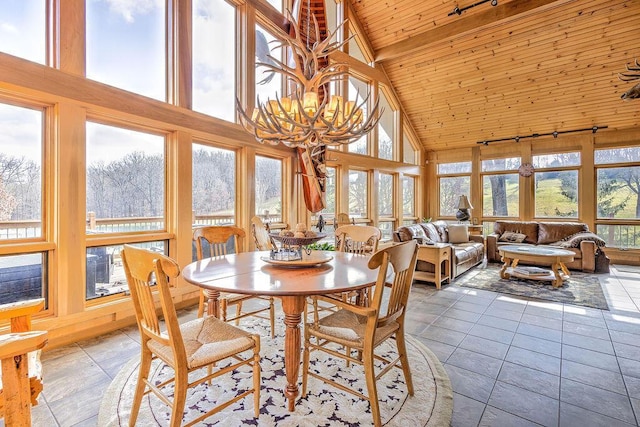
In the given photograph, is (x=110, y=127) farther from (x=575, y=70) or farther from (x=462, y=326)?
(x=575, y=70)

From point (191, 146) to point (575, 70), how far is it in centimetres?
659

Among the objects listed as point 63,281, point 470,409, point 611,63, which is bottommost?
point 470,409

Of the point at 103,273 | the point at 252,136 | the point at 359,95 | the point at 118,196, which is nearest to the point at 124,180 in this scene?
the point at 118,196

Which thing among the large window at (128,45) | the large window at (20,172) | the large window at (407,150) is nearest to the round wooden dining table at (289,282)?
the large window at (20,172)

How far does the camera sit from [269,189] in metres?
4.87

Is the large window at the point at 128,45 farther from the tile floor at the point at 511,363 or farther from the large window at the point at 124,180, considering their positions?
the tile floor at the point at 511,363

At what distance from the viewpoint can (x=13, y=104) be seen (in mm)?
2486

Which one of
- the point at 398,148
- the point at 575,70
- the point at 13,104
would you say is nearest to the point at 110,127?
the point at 13,104

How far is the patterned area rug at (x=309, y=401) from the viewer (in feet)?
5.59

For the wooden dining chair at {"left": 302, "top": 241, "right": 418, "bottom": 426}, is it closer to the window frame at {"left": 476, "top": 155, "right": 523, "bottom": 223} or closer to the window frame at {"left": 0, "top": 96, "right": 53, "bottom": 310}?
the window frame at {"left": 0, "top": 96, "right": 53, "bottom": 310}

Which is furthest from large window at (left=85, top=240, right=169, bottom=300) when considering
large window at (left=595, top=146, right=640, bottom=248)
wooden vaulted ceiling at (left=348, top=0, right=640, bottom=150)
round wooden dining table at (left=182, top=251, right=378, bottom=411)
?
large window at (left=595, top=146, right=640, bottom=248)

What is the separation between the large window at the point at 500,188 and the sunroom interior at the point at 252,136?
31 millimetres

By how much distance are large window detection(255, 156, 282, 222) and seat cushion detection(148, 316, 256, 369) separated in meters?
2.91

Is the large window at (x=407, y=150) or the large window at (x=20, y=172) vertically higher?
the large window at (x=407, y=150)
